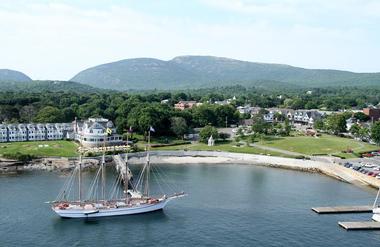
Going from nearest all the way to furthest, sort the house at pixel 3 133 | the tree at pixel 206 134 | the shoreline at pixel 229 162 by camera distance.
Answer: the shoreline at pixel 229 162, the house at pixel 3 133, the tree at pixel 206 134

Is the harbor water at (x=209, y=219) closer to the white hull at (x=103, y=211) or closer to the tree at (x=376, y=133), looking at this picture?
the white hull at (x=103, y=211)

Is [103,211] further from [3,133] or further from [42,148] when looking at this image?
[3,133]

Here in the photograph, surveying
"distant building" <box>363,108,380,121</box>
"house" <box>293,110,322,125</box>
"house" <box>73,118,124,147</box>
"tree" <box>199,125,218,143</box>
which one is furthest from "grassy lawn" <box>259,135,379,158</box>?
"distant building" <box>363,108,380,121</box>

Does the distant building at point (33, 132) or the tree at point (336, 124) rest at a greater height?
the tree at point (336, 124)

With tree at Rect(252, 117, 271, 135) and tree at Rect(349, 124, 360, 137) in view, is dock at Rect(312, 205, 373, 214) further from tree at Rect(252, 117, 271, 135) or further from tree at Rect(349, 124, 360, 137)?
tree at Rect(252, 117, 271, 135)

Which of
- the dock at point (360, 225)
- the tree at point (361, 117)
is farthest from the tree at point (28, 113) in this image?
the tree at point (361, 117)
